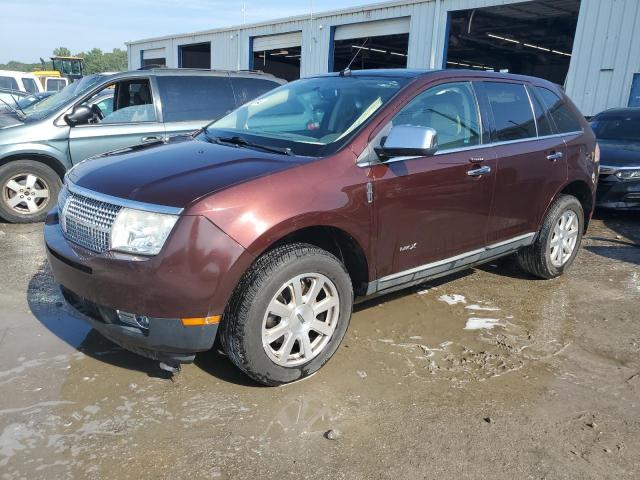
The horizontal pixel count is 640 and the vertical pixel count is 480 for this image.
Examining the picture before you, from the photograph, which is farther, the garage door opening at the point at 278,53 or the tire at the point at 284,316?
the garage door opening at the point at 278,53

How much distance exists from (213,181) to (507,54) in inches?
1131

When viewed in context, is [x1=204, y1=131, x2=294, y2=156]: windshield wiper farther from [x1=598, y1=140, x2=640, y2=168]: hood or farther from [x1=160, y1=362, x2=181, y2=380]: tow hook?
[x1=598, y1=140, x2=640, y2=168]: hood

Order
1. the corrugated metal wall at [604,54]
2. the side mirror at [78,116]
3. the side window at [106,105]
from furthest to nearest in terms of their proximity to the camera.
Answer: the corrugated metal wall at [604,54] → the side window at [106,105] → the side mirror at [78,116]

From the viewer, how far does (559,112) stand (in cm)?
487

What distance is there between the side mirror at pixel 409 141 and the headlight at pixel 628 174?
17.0ft

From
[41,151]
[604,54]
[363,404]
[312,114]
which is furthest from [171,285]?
[604,54]

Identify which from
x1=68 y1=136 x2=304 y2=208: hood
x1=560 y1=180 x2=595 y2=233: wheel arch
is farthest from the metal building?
x1=68 y1=136 x2=304 y2=208: hood

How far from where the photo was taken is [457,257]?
3.89 m

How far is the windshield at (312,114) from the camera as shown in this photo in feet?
10.9

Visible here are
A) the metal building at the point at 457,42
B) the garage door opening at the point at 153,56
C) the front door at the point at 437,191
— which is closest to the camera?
the front door at the point at 437,191

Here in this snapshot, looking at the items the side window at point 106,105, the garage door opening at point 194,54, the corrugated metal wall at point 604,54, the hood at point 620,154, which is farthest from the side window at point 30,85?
the hood at point 620,154

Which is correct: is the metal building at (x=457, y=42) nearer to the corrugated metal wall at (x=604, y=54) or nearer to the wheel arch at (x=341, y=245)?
the corrugated metal wall at (x=604, y=54)

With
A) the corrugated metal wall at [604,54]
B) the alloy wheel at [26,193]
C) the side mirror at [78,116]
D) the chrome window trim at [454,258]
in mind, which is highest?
the corrugated metal wall at [604,54]

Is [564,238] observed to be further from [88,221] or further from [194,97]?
[194,97]
